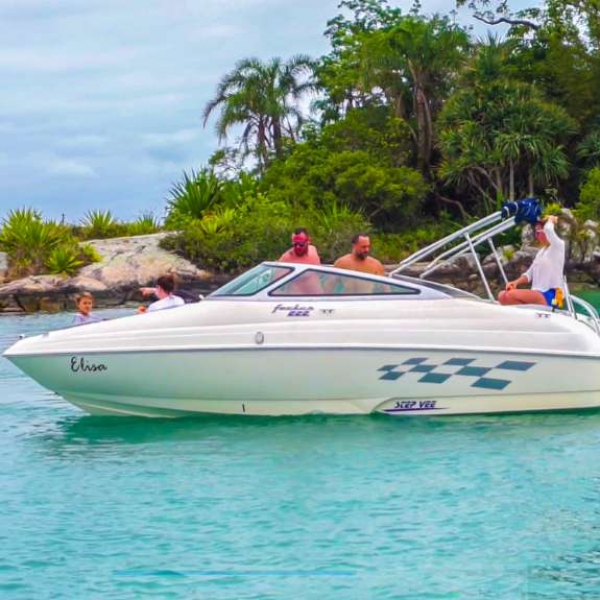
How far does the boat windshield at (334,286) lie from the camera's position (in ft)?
36.0

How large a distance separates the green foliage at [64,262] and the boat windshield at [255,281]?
88.7 feet

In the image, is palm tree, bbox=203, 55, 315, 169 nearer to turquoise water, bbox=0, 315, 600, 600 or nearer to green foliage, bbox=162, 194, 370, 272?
green foliage, bbox=162, 194, 370, 272

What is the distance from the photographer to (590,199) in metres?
41.1

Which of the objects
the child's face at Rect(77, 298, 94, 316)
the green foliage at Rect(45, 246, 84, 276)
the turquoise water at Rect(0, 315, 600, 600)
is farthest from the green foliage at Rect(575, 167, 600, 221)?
the turquoise water at Rect(0, 315, 600, 600)

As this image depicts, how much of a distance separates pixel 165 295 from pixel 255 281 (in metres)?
1.12

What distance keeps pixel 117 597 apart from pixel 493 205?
39250 millimetres

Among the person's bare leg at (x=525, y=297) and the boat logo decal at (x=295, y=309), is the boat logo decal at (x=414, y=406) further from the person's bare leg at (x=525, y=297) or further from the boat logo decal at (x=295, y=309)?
the person's bare leg at (x=525, y=297)

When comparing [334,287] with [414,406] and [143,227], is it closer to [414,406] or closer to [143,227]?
[414,406]

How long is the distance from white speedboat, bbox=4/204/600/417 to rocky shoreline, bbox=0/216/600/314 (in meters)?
24.3

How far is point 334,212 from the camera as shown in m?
41.2

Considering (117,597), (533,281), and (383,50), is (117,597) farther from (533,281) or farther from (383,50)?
(383,50)

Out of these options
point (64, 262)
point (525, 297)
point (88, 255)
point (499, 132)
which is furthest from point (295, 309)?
point (499, 132)

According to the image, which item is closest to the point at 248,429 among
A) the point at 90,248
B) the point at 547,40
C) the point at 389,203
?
the point at 90,248

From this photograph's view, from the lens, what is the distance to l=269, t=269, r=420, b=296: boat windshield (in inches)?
432
